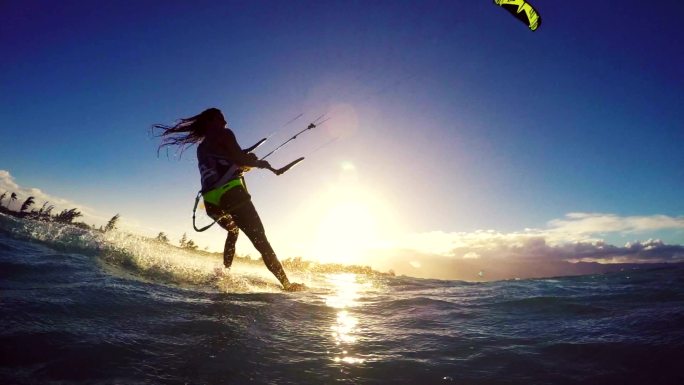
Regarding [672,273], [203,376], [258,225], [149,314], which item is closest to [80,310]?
[149,314]

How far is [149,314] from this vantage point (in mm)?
3348

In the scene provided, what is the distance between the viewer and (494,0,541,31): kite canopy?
7.18 m

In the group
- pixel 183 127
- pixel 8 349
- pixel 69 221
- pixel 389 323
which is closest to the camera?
pixel 8 349

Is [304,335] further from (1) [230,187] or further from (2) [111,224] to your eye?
(2) [111,224]

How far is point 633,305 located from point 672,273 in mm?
3099

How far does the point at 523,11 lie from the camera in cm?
737

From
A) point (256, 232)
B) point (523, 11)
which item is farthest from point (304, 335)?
point (523, 11)

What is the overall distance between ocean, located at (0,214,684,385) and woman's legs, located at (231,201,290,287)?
1633 millimetres

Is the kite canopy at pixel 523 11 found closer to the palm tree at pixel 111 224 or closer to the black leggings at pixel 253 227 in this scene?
the black leggings at pixel 253 227

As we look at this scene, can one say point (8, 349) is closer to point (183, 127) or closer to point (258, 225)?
point (258, 225)

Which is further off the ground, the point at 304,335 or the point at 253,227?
the point at 253,227

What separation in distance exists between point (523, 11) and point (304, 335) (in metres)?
7.64

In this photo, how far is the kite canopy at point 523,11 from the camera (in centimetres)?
718

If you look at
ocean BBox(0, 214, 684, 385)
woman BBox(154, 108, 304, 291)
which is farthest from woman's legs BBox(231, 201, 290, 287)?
ocean BBox(0, 214, 684, 385)
